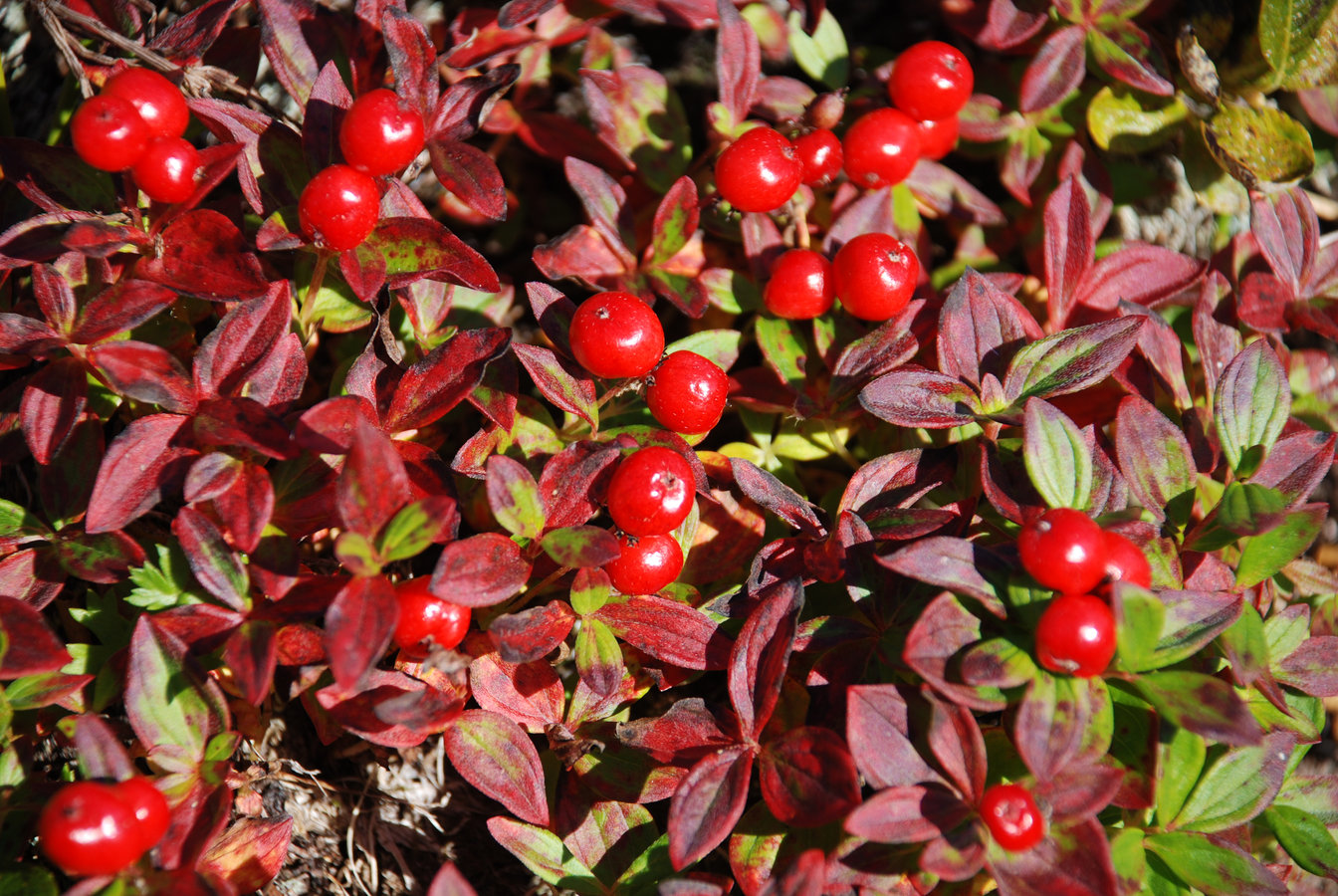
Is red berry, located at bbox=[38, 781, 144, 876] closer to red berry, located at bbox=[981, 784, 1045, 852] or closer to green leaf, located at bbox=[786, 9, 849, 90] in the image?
red berry, located at bbox=[981, 784, 1045, 852]

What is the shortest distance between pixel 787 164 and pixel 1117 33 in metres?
1.33

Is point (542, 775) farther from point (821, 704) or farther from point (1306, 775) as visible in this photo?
point (1306, 775)

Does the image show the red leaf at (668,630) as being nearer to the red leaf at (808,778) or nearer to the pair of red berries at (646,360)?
the red leaf at (808,778)

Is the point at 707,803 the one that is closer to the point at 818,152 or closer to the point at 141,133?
the point at 818,152

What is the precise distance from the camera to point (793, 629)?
2.01 metres

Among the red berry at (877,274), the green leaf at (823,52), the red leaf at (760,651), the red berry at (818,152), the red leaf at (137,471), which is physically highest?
the green leaf at (823,52)

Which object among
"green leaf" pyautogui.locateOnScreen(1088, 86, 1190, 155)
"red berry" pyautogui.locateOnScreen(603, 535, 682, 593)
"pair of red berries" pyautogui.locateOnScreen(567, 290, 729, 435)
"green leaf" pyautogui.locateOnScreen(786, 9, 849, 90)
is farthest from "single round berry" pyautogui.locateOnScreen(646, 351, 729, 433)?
"green leaf" pyautogui.locateOnScreen(1088, 86, 1190, 155)

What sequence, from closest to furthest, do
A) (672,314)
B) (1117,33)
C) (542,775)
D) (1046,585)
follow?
(1046,585), (542,775), (1117,33), (672,314)

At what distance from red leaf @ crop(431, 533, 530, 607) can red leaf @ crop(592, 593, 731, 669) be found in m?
0.29

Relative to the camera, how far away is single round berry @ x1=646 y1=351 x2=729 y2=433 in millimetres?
2234

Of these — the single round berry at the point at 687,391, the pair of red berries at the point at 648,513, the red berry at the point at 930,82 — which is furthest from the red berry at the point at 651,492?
the red berry at the point at 930,82

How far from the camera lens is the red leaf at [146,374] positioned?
1961 mm

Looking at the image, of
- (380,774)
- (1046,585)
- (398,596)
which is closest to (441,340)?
(398,596)

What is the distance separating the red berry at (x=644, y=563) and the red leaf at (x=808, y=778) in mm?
454
